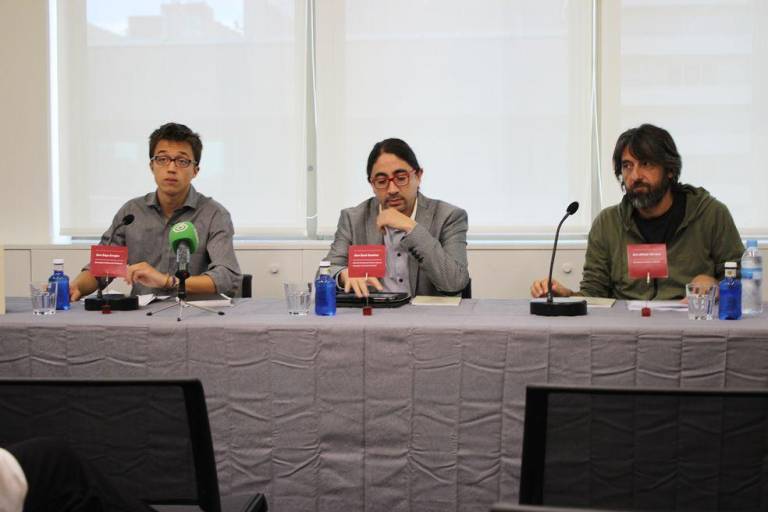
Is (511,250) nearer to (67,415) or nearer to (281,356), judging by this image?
(281,356)

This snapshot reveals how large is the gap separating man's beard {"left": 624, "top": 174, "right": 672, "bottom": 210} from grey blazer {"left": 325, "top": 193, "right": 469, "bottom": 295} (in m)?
0.61

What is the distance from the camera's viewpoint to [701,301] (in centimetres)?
229

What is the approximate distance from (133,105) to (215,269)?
1.86 m

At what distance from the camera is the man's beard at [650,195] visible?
292 centimetres

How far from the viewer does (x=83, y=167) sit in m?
4.53

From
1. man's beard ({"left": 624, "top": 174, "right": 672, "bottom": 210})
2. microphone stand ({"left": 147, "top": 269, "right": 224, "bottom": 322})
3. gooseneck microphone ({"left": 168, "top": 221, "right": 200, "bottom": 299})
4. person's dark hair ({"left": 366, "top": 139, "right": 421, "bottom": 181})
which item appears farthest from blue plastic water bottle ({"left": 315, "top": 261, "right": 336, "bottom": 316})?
man's beard ({"left": 624, "top": 174, "right": 672, "bottom": 210})

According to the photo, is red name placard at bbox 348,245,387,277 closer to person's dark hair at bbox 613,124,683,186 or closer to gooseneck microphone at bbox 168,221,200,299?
gooseneck microphone at bbox 168,221,200,299

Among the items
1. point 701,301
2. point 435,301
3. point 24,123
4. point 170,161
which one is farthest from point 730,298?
point 24,123

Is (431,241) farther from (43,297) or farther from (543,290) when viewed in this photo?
(43,297)

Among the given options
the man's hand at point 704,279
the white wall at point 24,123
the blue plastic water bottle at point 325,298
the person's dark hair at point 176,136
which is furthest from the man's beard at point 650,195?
the white wall at point 24,123

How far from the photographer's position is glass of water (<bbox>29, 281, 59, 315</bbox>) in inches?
97.5

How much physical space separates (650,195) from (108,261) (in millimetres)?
1818

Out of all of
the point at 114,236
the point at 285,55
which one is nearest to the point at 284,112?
the point at 285,55

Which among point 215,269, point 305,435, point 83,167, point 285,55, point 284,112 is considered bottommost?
point 305,435
